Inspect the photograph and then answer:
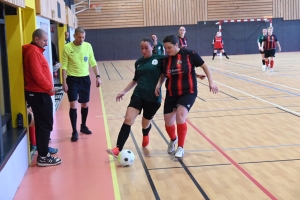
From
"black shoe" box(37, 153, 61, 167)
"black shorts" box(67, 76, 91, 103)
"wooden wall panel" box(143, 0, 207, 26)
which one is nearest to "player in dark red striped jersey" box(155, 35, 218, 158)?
"black shoe" box(37, 153, 61, 167)

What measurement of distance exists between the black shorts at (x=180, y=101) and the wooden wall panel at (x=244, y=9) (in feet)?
83.1

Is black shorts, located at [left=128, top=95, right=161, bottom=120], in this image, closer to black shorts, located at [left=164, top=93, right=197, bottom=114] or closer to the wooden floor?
black shorts, located at [left=164, top=93, right=197, bottom=114]

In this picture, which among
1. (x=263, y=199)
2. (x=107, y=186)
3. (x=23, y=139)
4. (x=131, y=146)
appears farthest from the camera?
(x=131, y=146)

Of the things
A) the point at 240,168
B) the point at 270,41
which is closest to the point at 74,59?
the point at 240,168

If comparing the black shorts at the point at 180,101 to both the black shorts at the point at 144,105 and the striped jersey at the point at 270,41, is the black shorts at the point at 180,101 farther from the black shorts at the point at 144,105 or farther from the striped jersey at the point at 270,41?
the striped jersey at the point at 270,41

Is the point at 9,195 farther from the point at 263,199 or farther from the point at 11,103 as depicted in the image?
the point at 263,199

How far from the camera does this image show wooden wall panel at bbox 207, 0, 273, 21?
30.8 metres

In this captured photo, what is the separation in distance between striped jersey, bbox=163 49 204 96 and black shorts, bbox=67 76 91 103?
1.91 metres

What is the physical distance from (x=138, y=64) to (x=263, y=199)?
8.88ft

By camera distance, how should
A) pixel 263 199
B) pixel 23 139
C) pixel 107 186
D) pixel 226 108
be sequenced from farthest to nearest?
pixel 226 108
pixel 23 139
pixel 107 186
pixel 263 199

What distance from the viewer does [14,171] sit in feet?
16.8

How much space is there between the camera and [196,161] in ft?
20.3

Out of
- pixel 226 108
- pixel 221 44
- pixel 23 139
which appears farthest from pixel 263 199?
pixel 221 44

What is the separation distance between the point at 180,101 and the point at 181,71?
1.37ft
